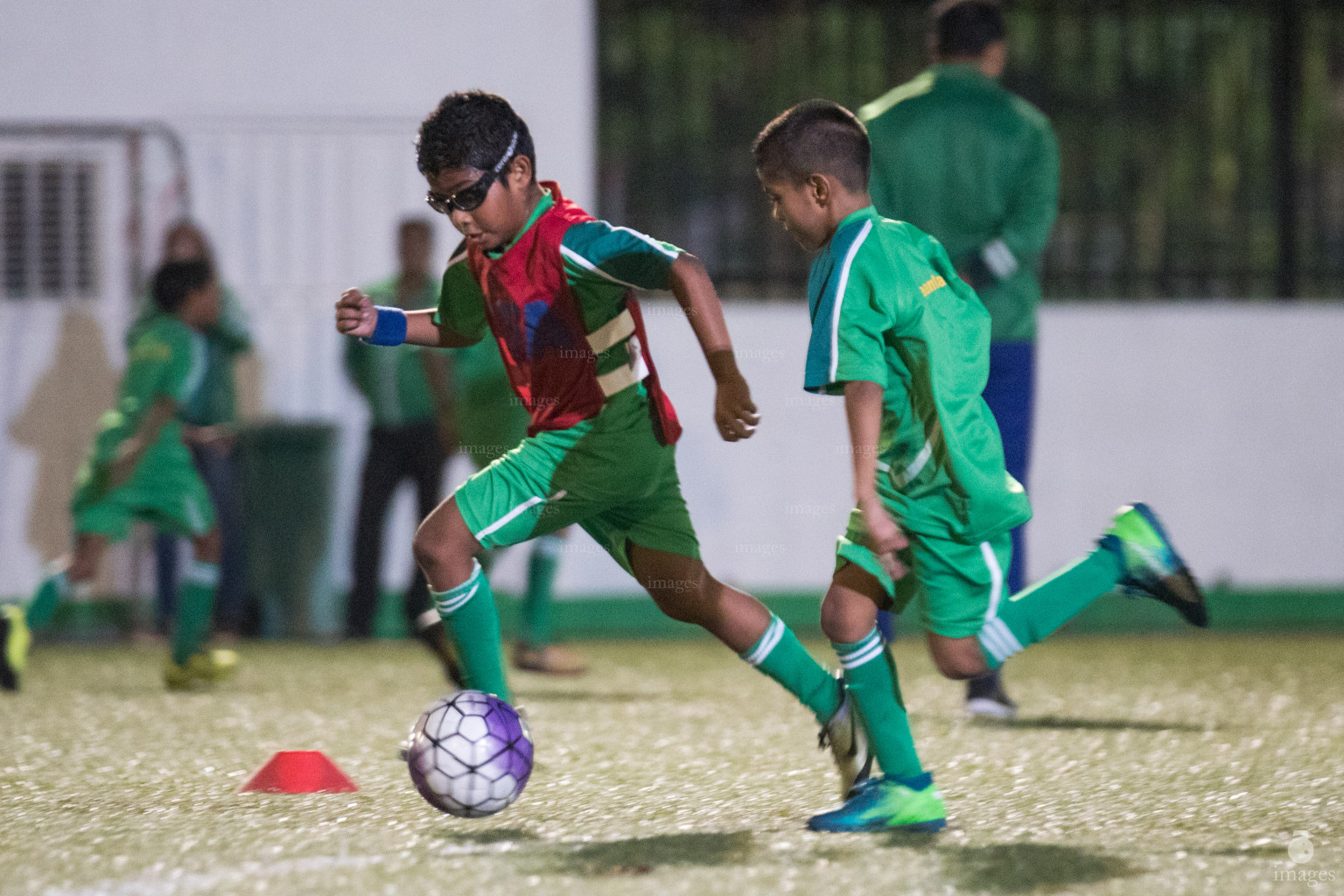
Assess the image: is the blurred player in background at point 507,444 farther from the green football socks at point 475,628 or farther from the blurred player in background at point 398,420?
the green football socks at point 475,628

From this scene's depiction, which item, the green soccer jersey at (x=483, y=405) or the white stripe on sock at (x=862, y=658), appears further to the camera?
the green soccer jersey at (x=483, y=405)

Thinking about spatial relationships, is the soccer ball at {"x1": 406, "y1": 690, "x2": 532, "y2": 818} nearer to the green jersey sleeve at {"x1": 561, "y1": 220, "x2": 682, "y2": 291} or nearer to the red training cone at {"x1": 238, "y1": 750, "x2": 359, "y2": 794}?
the red training cone at {"x1": 238, "y1": 750, "x2": 359, "y2": 794}

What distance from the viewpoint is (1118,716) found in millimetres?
5102

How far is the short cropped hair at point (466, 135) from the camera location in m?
3.63

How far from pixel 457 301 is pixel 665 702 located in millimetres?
2076

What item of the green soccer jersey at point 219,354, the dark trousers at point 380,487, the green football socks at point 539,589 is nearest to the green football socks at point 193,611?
the green soccer jersey at point 219,354

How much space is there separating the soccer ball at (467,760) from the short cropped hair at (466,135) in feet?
3.78

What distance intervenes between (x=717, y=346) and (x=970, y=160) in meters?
2.09

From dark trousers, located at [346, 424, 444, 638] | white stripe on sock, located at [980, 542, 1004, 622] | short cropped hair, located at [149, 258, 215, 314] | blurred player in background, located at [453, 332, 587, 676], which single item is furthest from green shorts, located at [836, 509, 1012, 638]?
dark trousers, located at [346, 424, 444, 638]

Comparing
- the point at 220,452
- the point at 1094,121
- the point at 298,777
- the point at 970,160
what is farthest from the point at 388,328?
the point at 1094,121

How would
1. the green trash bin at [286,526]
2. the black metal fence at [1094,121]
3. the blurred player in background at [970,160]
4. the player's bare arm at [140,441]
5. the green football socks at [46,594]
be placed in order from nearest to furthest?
the blurred player in background at [970,160], the player's bare arm at [140,441], the green football socks at [46,594], the green trash bin at [286,526], the black metal fence at [1094,121]

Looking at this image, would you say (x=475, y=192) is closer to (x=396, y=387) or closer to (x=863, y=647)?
(x=863, y=647)

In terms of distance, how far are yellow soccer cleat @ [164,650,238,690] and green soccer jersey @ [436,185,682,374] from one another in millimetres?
2651

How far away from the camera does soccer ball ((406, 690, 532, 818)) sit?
3338 mm
